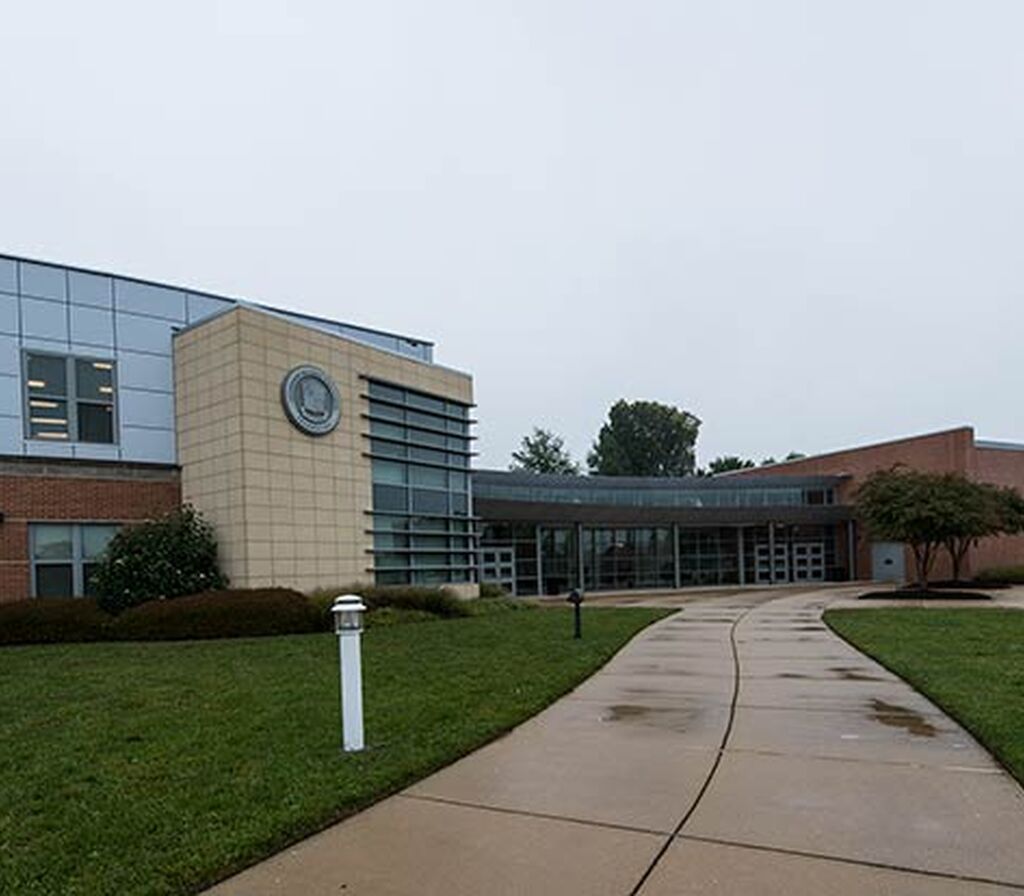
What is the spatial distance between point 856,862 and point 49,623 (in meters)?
15.9

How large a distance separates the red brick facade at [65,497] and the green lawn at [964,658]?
15287mm

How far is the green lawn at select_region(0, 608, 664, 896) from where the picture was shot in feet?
13.7

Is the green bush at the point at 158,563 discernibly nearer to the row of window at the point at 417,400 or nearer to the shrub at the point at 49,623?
the shrub at the point at 49,623

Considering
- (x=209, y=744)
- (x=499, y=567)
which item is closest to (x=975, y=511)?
(x=499, y=567)

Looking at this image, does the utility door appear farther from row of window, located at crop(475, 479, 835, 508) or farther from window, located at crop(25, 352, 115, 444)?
window, located at crop(25, 352, 115, 444)

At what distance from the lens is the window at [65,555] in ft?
58.8

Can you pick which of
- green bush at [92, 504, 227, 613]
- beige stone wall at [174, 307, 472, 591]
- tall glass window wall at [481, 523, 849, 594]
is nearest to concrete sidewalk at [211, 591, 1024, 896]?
green bush at [92, 504, 227, 613]

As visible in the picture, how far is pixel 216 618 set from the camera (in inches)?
631

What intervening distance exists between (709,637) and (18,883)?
1199 cm

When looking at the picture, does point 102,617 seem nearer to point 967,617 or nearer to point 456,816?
point 456,816

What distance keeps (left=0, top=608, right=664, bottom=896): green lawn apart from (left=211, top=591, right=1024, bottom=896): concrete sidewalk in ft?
1.06

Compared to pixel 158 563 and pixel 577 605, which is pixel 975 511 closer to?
pixel 577 605

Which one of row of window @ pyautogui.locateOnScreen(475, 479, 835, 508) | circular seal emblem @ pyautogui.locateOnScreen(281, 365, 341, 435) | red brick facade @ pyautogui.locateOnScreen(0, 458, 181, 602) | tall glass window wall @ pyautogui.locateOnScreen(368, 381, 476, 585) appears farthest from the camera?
row of window @ pyautogui.locateOnScreen(475, 479, 835, 508)

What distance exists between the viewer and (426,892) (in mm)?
3715
